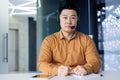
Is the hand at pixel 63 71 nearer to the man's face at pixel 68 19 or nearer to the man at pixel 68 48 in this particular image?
the man at pixel 68 48

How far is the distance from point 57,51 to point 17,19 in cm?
358

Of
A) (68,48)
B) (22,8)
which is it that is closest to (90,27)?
(22,8)

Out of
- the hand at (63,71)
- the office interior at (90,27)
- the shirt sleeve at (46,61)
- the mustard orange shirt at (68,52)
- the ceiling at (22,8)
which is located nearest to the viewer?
the hand at (63,71)

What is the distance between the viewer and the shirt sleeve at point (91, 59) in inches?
47.4

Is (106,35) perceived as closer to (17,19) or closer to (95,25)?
(95,25)

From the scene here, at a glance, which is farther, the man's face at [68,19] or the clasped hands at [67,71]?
the man's face at [68,19]

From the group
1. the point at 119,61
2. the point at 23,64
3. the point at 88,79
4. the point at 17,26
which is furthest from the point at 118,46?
the point at 88,79

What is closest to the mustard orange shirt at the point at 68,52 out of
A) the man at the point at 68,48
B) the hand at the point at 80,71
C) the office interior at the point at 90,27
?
the man at the point at 68,48

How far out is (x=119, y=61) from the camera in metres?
3.82

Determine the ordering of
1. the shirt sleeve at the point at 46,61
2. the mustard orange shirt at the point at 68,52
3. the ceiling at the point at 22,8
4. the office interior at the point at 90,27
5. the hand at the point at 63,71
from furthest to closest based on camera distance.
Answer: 1. the ceiling at the point at 22,8
2. the office interior at the point at 90,27
3. the mustard orange shirt at the point at 68,52
4. the shirt sleeve at the point at 46,61
5. the hand at the point at 63,71

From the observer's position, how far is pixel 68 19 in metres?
1.28

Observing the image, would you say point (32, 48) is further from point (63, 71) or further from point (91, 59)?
point (63, 71)

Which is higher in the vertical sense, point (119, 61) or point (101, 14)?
point (101, 14)

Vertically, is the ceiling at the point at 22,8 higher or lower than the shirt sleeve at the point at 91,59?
higher
